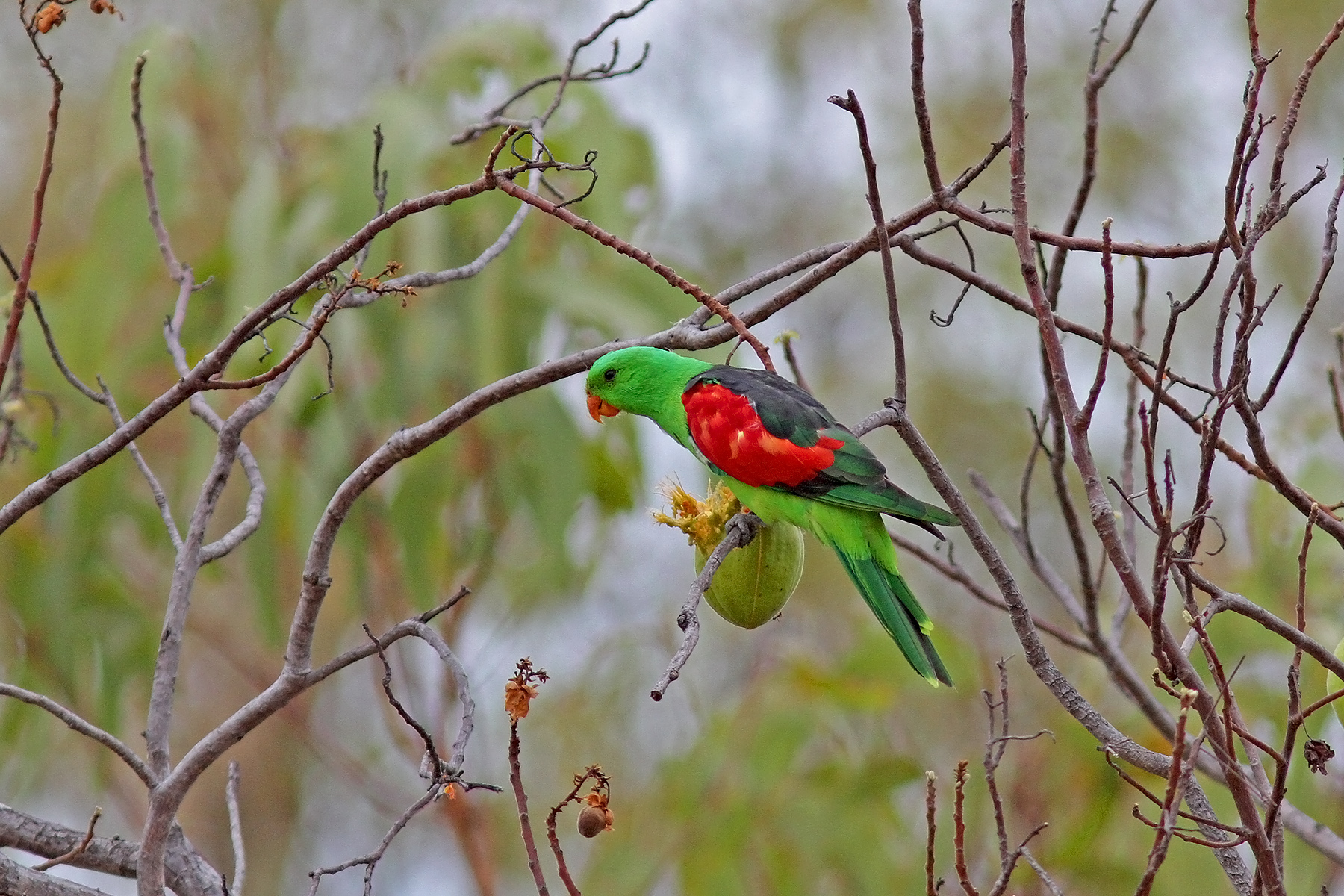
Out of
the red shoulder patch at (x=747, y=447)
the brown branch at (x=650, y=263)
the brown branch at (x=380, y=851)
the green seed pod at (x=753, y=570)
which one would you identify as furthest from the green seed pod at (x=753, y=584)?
the brown branch at (x=380, y=851)

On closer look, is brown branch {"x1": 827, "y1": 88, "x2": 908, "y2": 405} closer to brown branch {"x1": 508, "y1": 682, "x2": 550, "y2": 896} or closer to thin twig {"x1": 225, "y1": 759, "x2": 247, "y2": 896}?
brown branch {"x1": 508, "y1": 682, "x2": 550, "y2": 896}

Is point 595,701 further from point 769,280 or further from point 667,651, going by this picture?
point 769,280

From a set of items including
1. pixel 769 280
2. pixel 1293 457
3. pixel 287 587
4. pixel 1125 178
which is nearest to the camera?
pixel 769 280

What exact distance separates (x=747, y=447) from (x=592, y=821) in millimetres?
1003

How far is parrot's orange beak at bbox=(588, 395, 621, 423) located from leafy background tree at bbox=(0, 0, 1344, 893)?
88cm

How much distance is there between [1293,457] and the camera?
3.58m

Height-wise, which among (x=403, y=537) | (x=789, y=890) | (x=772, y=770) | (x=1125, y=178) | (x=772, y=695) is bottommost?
(x=789, y=890)

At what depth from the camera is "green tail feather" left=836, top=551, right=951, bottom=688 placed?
2.19 meters

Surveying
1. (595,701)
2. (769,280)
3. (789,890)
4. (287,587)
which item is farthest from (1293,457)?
(287,587)

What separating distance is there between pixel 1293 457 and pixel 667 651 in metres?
2.74

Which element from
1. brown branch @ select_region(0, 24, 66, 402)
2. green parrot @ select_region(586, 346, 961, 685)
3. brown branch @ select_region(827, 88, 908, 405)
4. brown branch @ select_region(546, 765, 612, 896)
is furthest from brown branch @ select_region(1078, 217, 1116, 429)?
brown branch @ select_region(0, 24, 66, 402)

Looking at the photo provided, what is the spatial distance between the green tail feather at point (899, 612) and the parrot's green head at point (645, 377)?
23.5 inches

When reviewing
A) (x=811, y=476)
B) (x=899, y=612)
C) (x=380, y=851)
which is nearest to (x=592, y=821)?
(x=380, y=851)

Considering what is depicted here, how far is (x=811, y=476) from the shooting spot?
2.41m
